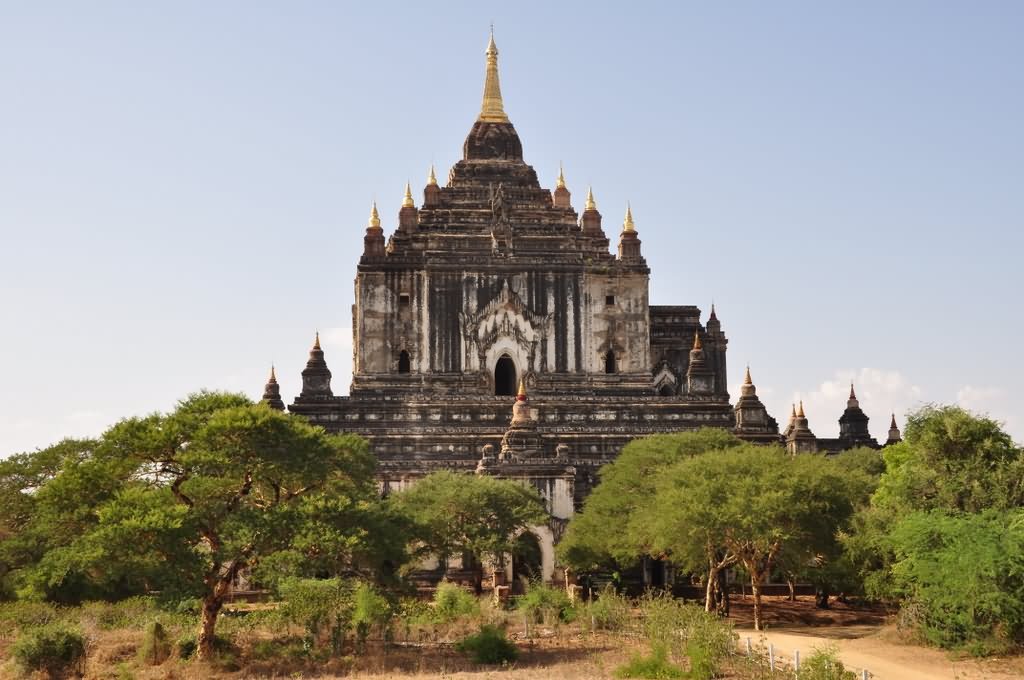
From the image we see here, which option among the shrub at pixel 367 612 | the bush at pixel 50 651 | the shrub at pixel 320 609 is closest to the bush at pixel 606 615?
the shrub at pixel 367 612

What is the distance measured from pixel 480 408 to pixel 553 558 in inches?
347

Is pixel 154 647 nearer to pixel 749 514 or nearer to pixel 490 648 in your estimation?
pixel 490 648

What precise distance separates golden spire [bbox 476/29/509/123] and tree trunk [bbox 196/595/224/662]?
3857 centimetres

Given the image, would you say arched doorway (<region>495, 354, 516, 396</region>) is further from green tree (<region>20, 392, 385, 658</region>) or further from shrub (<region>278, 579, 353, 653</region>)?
shrub (<region>278, 579, 353, 653</region>)

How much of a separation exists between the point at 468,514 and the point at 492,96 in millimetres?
31363

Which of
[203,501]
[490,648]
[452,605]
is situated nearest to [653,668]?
[490,648]

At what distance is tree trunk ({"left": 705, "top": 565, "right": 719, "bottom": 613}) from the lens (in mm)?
35781

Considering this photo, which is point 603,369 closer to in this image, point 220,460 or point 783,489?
point 783,489

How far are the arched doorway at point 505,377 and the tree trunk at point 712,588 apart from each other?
62.9ft

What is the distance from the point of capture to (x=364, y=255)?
5547cm

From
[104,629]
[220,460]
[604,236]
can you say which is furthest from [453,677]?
[604,236]

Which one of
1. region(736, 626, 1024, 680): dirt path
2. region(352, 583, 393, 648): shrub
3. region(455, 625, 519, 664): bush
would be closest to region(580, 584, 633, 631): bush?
region(736, 626, 1024, 680): dirt path

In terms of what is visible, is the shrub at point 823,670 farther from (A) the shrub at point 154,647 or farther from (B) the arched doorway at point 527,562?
(B) the arched doorway at point 527,562

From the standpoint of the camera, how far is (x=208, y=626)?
28.8 meters
